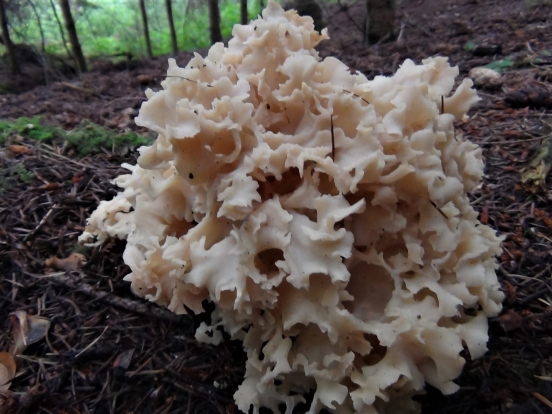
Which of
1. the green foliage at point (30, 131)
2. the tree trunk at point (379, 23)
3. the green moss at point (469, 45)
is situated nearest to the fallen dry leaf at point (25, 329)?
the green foliage at point (30, 131)

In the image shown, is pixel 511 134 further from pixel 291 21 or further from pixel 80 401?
pixel 80 401

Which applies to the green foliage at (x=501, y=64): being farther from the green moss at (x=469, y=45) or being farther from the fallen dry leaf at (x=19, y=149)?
the fallen dry leaf at (x=19, y=149)

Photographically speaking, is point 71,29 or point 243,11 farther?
point 243,11

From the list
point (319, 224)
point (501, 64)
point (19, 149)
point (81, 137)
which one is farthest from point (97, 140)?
point (501, 64)

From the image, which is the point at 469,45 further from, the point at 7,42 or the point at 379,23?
the point at 7,42

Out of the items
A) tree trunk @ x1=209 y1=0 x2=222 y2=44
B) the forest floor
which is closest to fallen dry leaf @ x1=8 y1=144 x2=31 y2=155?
the forest floor

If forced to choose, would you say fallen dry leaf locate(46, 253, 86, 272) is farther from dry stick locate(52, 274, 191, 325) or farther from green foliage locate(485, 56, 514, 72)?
green foliage locate(485, 56, 514, 72)
